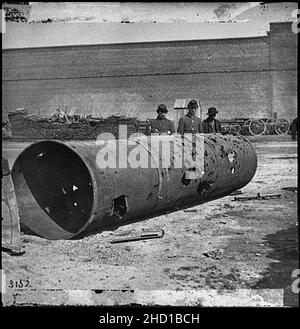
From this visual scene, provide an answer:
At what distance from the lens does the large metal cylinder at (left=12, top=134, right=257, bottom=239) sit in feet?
12.9

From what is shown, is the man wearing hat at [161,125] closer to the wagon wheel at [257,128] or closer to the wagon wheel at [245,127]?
the wagon wheel at [245,127]

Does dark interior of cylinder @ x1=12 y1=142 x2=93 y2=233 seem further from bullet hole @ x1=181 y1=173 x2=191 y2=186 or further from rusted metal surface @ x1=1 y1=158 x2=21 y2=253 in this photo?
bullet hole @ x1=181 y1=173 x2=191 y2=186

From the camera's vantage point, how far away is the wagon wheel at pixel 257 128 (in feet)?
50.1

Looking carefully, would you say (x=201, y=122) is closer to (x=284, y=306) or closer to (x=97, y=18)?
(x=97, y=18)

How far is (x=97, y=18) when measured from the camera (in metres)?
3.78

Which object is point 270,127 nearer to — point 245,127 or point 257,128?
point 257,128

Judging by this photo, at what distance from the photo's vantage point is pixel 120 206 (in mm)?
4156

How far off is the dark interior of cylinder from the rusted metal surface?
491 mm

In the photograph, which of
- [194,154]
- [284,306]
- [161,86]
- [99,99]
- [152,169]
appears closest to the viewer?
[284,306]

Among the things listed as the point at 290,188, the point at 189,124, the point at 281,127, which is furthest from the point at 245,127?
the point at 189,124

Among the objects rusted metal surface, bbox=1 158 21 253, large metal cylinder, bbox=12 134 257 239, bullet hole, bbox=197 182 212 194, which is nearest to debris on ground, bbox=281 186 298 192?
large metal cylinder, bbox=12 134 257 239

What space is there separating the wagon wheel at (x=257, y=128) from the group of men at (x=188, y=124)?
26.8 ft

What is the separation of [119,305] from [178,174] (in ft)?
6.58

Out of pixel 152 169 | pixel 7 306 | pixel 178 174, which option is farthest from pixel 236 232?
pixel 7 306
